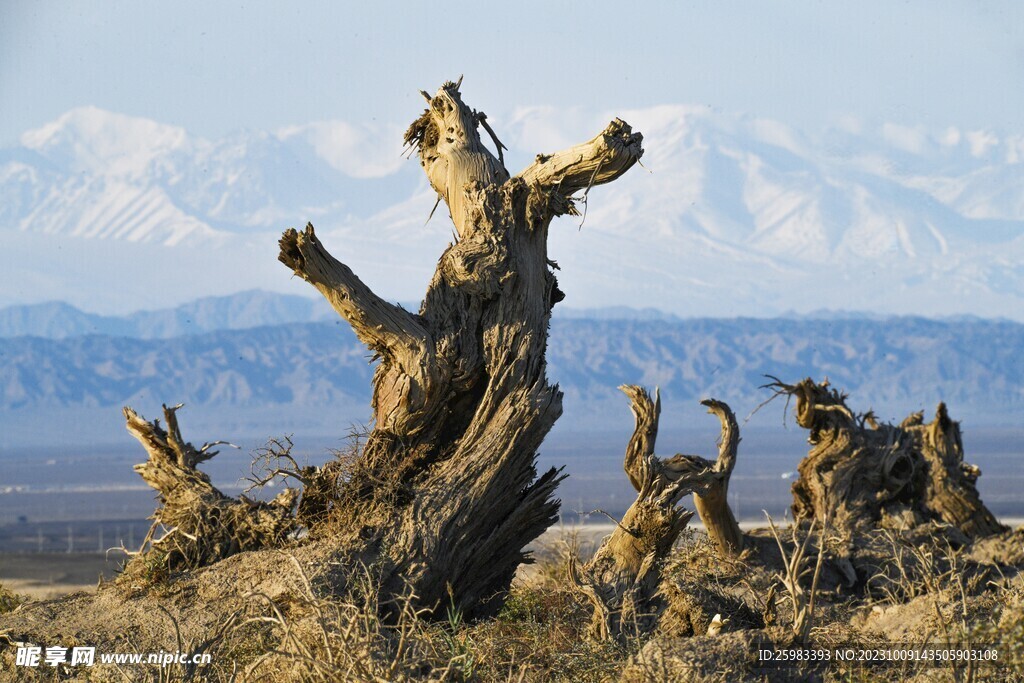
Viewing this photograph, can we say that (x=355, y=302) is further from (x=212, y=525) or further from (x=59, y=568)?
(x=59, y=568)

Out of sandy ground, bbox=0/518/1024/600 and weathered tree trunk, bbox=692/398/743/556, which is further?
sandy ground, bbox=0/518/1024/600

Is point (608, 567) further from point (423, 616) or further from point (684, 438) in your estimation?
point (684, 438)

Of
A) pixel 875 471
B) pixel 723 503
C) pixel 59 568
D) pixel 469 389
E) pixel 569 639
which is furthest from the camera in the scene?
pixel 59 568

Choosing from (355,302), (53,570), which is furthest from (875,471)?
(53,570)

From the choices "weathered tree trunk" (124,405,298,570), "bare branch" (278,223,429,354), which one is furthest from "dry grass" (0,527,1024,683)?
"bare branch" (278,223,429,354)

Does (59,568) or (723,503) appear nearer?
(723,503)

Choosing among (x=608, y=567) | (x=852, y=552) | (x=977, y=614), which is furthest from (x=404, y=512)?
(x=852, y=552)

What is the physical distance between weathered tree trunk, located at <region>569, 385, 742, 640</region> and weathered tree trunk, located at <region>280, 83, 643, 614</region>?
2.20 ft

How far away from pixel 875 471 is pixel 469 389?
598 centimetres

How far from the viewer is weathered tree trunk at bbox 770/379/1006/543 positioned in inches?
583

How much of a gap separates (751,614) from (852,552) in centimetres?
429

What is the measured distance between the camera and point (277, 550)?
10.5 m

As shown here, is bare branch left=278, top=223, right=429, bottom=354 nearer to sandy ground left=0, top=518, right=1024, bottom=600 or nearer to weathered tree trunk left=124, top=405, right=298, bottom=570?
weathered tree trunk left=124, top=405, right=298, bottom=570

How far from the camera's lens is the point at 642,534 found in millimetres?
10742
